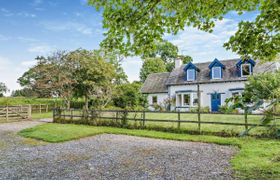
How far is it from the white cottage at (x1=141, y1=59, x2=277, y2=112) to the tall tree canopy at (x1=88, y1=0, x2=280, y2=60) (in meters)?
15.3

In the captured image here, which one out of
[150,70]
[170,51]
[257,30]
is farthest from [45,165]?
[170,51]

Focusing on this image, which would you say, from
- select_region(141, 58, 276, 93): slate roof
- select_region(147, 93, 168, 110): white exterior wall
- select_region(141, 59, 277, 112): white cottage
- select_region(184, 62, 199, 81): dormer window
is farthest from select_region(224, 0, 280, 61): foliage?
select_region(147, 93, 168, 110): white exterior wall

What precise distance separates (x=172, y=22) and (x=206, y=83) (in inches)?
690

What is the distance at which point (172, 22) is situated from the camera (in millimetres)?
5684

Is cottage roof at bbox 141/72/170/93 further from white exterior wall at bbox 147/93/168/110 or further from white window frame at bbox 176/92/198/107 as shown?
white window frame at bbox 176/92/198/107

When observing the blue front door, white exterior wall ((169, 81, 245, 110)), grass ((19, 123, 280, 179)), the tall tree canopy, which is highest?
the tall tree canopy

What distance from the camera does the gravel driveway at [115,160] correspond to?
4.96 metres

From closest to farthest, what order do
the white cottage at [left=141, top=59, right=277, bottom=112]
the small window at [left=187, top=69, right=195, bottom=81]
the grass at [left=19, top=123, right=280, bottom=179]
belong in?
the grass at [left=19, top=123, right=280, bottom=179] < the white cottage at [left=141, top=59, right=277, bottom=112] < the small window at [left=187, top=69, right=195, bottom=81]

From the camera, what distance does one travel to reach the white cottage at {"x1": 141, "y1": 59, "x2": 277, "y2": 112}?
806 inches

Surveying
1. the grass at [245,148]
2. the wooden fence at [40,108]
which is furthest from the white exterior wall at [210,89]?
the wooden fence at [40,108]

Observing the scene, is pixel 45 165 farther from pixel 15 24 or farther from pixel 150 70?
pixel 150 70

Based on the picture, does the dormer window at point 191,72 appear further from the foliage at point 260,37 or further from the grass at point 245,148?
the foliage at point 260,37

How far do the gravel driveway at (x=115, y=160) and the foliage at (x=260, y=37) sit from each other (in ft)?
10.2

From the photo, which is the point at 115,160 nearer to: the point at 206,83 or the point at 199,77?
the point at 206,83
